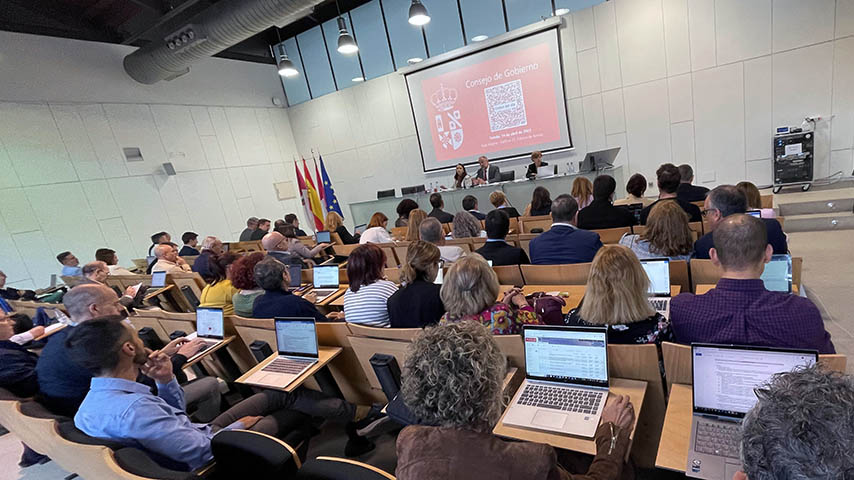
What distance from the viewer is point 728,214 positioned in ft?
8.03

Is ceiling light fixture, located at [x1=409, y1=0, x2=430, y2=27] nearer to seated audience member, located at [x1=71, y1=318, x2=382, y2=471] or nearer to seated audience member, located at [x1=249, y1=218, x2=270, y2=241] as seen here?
seated audience member, located at [x1=249, y1=218, x2=270, y2=241]

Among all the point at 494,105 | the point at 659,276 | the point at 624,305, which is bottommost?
the point at 659,276

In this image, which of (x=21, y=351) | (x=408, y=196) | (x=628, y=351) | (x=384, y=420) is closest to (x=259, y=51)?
(x=408, y=196)

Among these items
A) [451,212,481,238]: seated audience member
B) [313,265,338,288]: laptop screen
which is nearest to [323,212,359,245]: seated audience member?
[313,265,338,288]: laptop screen

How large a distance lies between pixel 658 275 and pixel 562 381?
1145mm

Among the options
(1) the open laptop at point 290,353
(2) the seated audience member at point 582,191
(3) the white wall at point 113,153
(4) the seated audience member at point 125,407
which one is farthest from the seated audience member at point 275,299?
(3) the white wall at point 113,153

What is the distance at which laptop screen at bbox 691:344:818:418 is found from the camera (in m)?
1.15

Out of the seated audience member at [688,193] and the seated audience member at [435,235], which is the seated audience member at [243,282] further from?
the seated audience member at [688,193]

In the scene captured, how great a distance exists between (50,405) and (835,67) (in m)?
9.86

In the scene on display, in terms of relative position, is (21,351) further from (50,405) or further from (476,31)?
(476,31)

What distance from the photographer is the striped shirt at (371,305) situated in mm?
2559

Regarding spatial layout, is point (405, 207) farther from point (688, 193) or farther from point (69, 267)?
point (69, 267)

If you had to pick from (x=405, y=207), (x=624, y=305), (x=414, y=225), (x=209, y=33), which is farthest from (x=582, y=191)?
(x=209, y=33)

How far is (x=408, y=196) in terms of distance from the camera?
909cm
